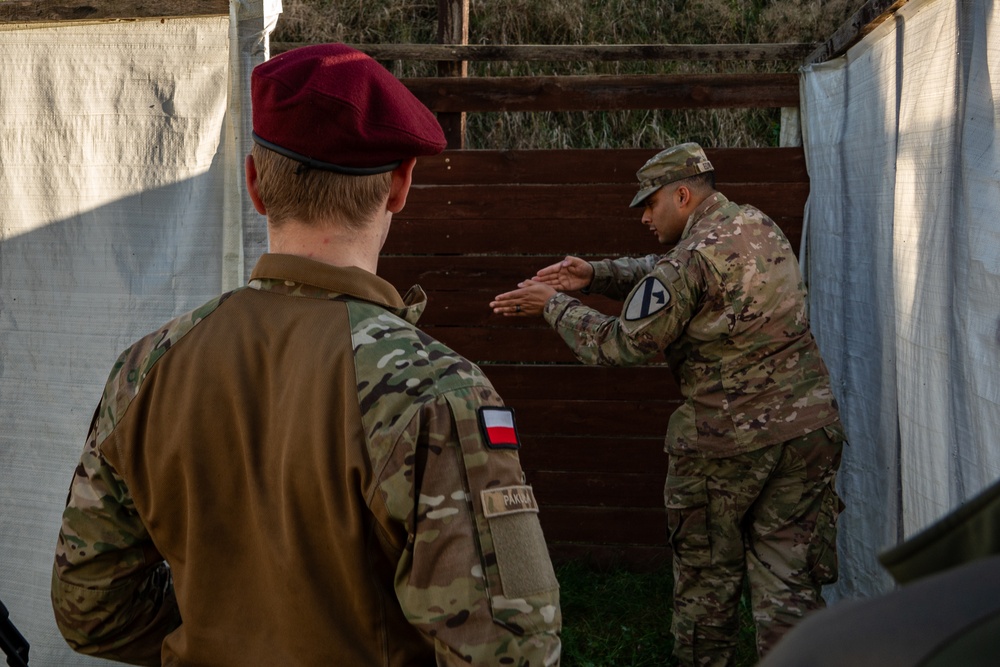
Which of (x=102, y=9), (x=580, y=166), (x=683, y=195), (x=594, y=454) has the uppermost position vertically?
(x=102, y=9)

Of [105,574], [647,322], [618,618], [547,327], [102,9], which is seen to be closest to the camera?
[105,574]

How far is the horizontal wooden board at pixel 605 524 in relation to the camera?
454 cm

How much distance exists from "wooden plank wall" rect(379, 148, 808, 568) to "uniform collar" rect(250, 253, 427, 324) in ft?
10.2

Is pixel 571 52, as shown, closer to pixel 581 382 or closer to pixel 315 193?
pixel 581 382

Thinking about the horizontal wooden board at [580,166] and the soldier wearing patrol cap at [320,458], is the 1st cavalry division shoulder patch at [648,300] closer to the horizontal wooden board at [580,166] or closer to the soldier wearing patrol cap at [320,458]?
the horizontal wooden board at [580,166]

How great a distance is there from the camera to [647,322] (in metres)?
3.30

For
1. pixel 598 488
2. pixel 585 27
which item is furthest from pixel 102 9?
pixel 585 27

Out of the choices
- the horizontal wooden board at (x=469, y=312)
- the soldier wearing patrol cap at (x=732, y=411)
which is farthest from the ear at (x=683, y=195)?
the horizontal wooden board at (x=469, y=312)

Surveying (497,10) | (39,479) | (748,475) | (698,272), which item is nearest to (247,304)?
(39,479)

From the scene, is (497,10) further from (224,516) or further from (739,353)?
(224,516)

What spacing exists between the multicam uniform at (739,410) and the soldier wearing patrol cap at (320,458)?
6.64 feet

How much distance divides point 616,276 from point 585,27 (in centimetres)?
421

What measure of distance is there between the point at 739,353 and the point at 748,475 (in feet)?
1.52

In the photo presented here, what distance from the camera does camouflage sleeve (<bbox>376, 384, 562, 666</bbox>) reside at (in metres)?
1.20
